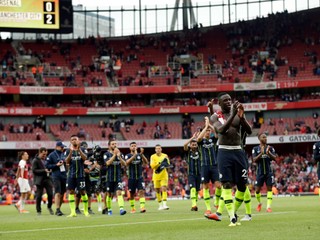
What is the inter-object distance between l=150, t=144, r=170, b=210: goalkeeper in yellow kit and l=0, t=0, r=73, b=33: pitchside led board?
3525 cm

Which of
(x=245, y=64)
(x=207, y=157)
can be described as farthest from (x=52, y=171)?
(x=245, y=64)

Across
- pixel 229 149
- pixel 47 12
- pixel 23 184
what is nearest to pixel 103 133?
pixel 47 12

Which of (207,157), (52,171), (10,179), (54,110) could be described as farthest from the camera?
(54,110)

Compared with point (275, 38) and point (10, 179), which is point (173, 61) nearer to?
point (275, 38)

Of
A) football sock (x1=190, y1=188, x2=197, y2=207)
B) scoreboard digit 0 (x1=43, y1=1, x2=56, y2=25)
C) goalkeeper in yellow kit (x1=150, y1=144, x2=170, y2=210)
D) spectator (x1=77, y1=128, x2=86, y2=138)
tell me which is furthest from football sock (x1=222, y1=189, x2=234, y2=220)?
spectator (x1=77, y1=128, x2=86, y2=138)

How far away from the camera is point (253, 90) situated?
72062mm

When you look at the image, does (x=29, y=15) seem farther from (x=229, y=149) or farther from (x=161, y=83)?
(x=229, y=149)

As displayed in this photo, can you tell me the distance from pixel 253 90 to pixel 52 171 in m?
48.7

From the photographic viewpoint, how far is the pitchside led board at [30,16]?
202 feet

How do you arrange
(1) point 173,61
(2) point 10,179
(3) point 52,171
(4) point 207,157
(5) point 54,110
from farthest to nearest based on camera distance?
(1) point 173,61
(5) point 54,110
(2) point 10,179
(3) point 52,171
(4) point 207,157

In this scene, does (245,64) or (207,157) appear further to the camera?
(245,64)

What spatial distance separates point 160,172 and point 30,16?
119 feet

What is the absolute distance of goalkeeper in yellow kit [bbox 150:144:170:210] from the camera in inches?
1107

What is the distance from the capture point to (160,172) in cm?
2877
